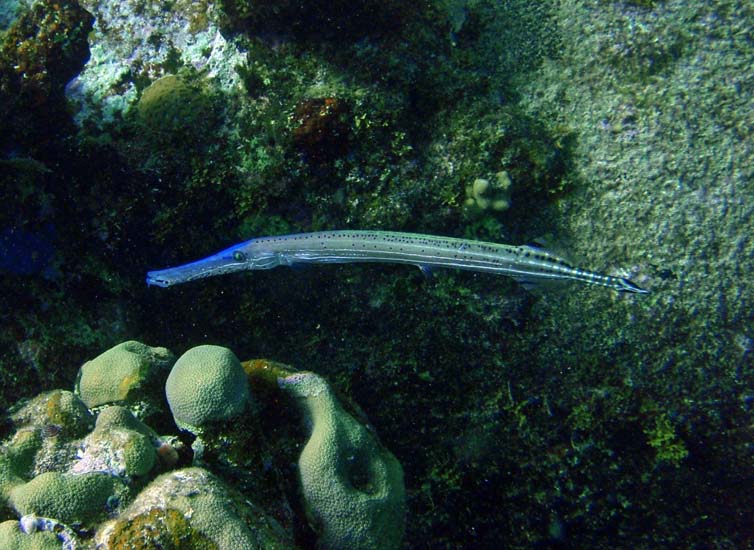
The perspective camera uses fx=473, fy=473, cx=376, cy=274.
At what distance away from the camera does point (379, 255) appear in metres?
4.74

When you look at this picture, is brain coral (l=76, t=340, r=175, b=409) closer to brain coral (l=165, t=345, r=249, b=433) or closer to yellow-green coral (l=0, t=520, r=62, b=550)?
brain coral (l=165, t=345, r=249, b=433)

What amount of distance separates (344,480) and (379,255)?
2.09 metres

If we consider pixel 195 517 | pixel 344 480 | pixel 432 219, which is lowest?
pixel 344 480

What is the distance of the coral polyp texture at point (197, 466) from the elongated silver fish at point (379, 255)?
0.99m

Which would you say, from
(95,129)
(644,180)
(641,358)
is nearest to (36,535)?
(95,129)

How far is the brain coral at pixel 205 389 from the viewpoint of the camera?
11.9 ft

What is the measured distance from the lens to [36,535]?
2.94 meters

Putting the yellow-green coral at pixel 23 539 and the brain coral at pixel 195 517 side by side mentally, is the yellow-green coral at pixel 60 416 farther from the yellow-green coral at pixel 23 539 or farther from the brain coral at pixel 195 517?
the brain coral at pixel 195 517

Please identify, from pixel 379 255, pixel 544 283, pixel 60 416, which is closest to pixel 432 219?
pixel 379 255

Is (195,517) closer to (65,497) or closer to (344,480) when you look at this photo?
(65,497)

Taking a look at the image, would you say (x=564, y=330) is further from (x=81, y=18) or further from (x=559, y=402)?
(x=81, y=18)

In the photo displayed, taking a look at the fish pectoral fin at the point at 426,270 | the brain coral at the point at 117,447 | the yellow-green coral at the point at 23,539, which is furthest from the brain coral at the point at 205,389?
the fish pectoral fin at the point at 426,270

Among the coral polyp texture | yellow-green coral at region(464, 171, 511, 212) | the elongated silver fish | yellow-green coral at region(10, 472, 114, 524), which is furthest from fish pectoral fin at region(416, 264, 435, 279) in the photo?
Answer: yellow-green coral at region(10, 472, 114, 524)

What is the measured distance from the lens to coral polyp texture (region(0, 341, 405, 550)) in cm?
297
